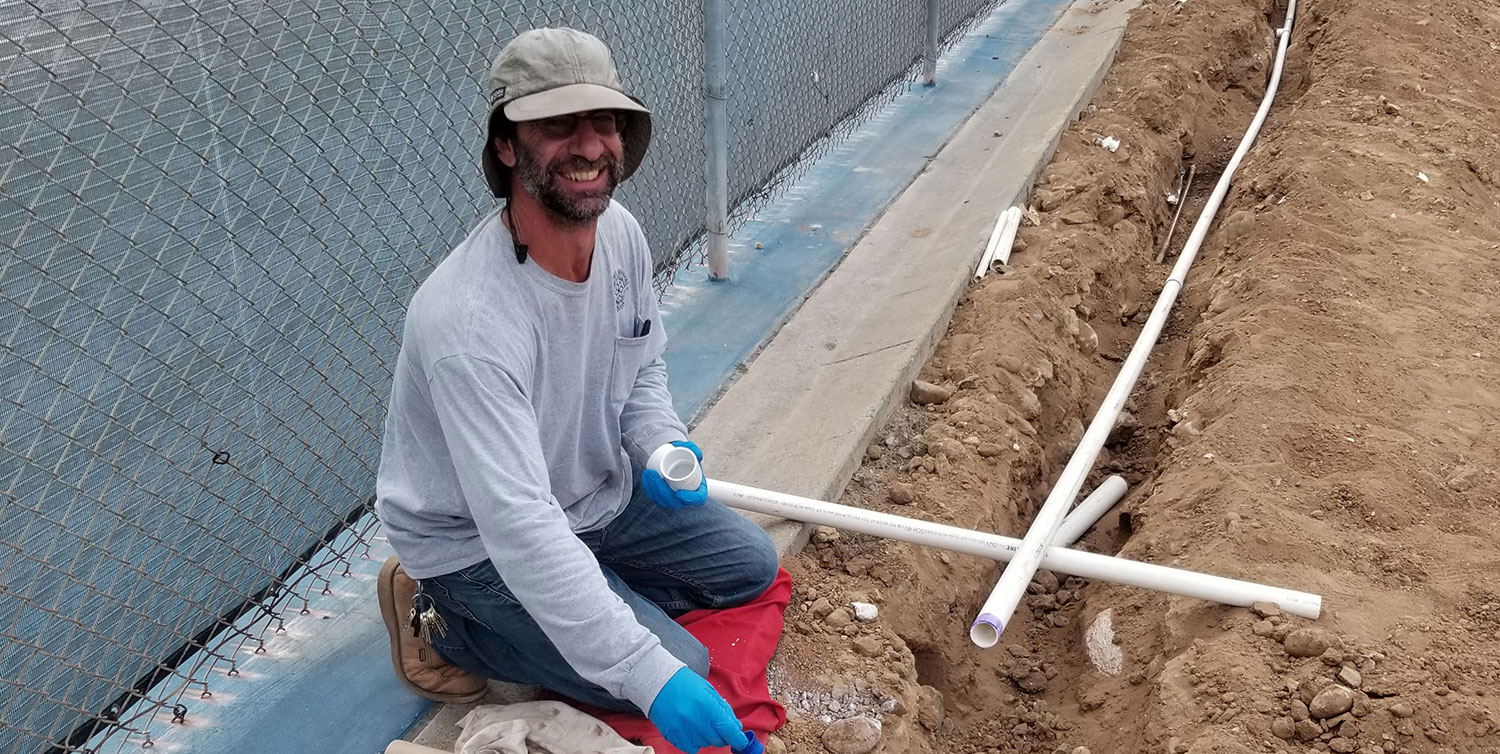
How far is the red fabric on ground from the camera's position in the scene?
9.57 feet

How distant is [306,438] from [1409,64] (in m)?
6.86

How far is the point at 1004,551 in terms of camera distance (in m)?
3.37

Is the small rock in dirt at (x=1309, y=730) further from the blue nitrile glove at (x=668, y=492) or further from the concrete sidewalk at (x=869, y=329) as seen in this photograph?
the blue nitrile glove at (x=668, y=492)

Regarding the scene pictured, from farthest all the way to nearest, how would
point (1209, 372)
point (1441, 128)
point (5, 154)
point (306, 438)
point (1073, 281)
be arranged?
point (1441, 128) < point (1073, 281) < point (1209, 372) < point (306, 438) < point (5, 154)

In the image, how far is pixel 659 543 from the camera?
3.25 m

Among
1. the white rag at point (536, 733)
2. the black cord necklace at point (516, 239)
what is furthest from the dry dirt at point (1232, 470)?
the black cord necklace at point (516, 239)

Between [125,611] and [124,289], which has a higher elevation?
[124,289]

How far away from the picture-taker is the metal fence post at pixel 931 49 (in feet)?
25.7

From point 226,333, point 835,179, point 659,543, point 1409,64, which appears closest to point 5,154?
point 226,333

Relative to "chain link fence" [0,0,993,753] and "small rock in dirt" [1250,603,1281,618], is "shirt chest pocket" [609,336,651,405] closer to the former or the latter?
"chain link fence" [0,0,993,753]

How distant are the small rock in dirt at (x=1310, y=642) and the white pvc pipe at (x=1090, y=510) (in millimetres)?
799

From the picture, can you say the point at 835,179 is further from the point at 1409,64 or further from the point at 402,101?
the point at 1409,64

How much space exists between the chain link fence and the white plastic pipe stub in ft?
3.88

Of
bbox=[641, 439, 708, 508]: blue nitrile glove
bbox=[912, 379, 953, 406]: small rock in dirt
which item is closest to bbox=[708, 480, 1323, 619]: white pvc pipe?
bbox=[641, 439, 708, 508]: blue nitrile glove
